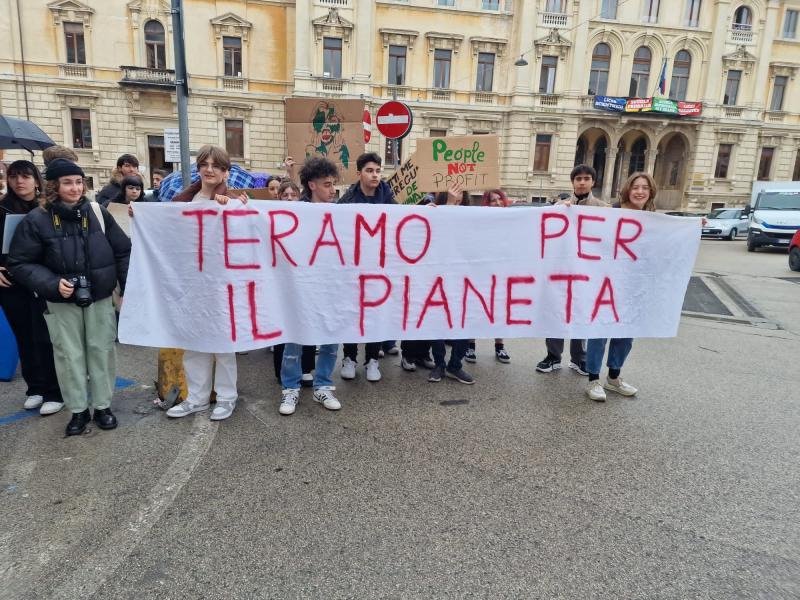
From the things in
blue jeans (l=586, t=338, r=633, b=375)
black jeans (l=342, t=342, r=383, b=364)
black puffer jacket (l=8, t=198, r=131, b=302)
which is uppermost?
black puffer jacket (l=8, t=198, r=131, b=302)

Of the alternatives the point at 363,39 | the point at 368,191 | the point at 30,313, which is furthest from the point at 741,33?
the point at 30,313

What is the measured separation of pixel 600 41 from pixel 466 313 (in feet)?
111

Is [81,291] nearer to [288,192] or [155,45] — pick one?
[288,192]

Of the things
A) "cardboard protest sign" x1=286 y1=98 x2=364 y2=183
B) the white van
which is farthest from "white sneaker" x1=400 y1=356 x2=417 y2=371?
the white van

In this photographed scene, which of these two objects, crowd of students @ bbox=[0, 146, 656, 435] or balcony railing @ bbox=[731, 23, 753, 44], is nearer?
crowd of students @ bbox=[0, 146, 656, 435]

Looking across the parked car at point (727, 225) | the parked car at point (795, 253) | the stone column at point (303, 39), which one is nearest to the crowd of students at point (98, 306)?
the parked car at point (795, 253)

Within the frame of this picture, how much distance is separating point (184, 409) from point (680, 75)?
3805 cm

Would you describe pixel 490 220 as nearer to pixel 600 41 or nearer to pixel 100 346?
pixel 100 346

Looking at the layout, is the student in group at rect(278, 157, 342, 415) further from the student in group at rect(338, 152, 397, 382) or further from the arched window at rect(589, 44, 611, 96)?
the arched window at rect(589, 44, 611, 96)

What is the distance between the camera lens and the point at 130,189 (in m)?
5.64

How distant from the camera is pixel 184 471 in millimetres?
3080

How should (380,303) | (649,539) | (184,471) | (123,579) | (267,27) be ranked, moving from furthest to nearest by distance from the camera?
(267,27) → (380,303) → (184,471) → (649,539) → (123,579)

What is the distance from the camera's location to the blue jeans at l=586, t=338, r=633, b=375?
14.3 feet

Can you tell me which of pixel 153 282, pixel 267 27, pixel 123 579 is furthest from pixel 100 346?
pixel 267 27
